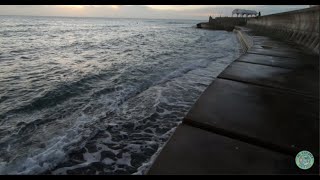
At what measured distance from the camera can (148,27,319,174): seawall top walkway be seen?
6.35ft

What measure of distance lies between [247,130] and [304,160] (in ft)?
2.06

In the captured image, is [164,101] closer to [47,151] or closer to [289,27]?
[47,151]

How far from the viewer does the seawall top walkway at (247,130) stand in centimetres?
194

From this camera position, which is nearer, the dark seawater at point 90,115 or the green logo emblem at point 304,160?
the green logo emblem at point 304,160

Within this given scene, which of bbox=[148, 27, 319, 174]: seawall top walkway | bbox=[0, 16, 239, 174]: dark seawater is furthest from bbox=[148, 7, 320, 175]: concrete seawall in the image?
bbox=[0, 16, 239, 174]: dark seawater

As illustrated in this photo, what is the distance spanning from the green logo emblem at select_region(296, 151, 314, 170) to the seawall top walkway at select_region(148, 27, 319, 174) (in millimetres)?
40

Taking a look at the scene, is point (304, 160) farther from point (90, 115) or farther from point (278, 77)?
point (90, 115)

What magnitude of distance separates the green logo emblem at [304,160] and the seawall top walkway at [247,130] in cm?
4

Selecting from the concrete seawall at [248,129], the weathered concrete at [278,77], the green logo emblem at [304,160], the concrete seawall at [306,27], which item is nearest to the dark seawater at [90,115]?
the concrete seawall at [248,129]

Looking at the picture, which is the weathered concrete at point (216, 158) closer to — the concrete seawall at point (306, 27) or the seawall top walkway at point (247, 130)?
the seawall top walkway at point (247, 130)

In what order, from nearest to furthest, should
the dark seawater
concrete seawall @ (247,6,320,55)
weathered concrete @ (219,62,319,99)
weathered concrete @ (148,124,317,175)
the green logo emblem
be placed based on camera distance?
weathered concrete @ (148,124,317,175) → the green logo emblem → the dark seawater → weathered concrete @ (219,62,319,99) → concrete seawall @ (247,6,320,55)

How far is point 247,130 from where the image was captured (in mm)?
2562

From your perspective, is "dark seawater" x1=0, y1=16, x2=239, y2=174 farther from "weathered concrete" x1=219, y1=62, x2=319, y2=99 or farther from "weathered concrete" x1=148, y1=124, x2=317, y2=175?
"weathered concrete" x1=219, y1=62, x2=319, y2=99

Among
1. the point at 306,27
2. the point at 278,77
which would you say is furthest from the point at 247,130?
the point at 306,27
